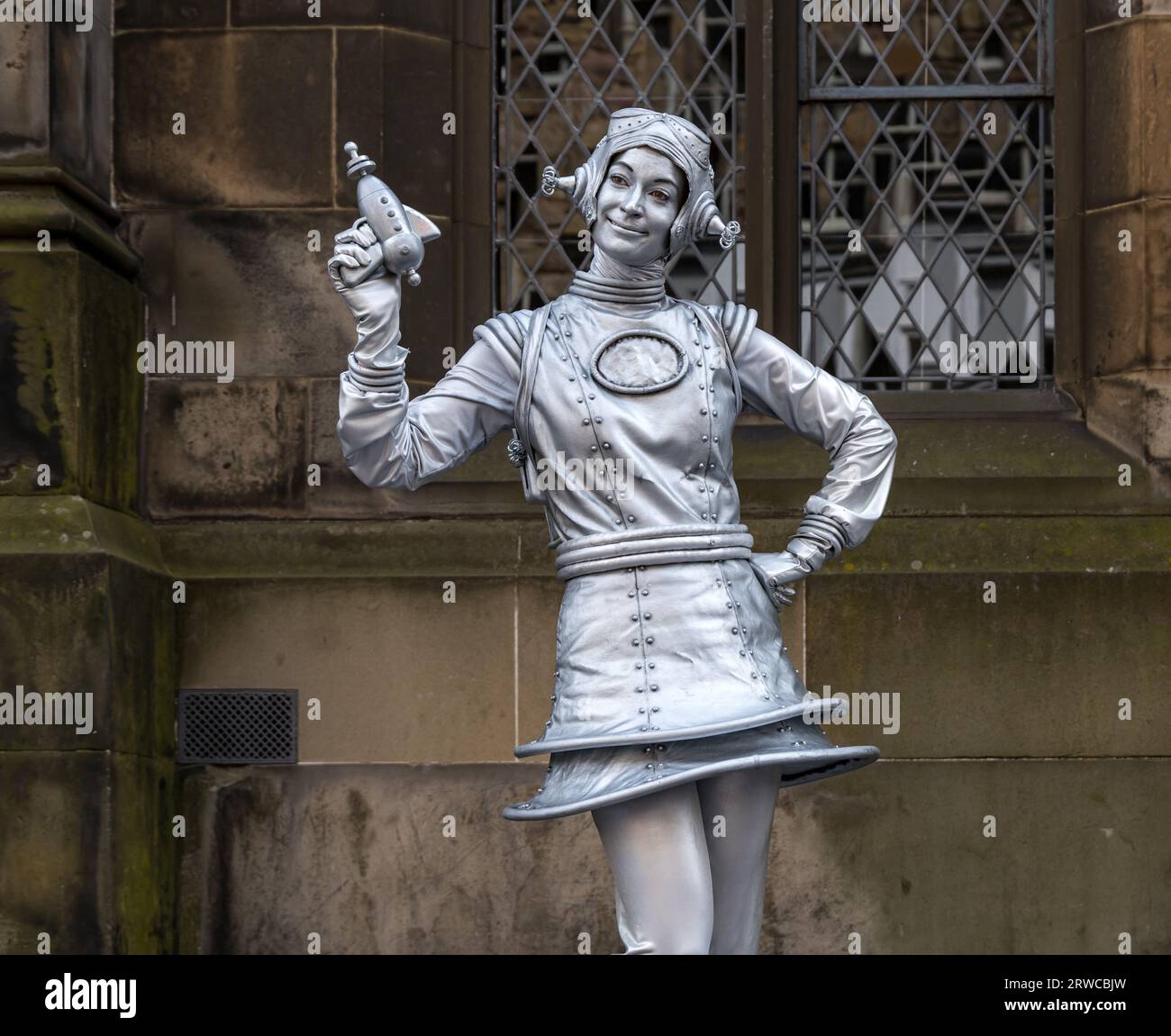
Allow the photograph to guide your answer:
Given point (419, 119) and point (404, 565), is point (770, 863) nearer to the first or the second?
point (404, 565)

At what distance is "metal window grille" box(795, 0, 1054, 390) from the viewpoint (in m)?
11.4

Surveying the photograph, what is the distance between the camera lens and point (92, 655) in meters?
9.53

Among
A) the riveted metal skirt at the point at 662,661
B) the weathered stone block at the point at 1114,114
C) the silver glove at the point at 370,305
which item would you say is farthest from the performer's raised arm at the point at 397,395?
the weathered stone block at the point at 1114,114

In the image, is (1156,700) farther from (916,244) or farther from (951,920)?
(916,244)

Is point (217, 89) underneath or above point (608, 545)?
above

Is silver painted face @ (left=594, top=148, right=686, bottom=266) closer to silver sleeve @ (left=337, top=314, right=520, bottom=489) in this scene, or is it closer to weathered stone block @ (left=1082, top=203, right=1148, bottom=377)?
silver sleeve @ (left=337, top=314, right=520, bottom=489)

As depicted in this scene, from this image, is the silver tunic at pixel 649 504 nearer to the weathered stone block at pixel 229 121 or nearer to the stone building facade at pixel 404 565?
the stone building facade at pixel 404 565

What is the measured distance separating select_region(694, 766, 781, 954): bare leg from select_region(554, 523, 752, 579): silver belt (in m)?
0.61

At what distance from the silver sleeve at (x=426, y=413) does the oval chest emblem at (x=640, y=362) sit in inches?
10.6

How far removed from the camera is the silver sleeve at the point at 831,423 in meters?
7.22

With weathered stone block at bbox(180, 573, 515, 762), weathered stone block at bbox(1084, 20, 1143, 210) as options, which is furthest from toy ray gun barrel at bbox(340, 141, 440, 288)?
weathered stone block at bbox(1084, 20, 1143, 210)
